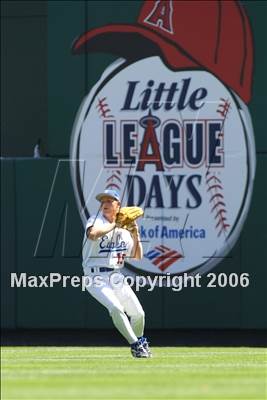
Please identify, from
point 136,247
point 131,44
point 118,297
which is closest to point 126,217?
point 136,247

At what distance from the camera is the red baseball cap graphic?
15.2 metres

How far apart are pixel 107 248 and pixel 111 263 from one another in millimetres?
193

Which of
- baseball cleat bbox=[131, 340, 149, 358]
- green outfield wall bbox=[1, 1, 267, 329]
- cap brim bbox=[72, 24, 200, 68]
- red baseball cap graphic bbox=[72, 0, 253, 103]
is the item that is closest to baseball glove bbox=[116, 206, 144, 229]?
baseball cleat bbox=[131, 340, 149, 358]

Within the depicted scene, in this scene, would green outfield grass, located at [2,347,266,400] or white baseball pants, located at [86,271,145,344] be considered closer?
green outfield grass, located at [2,347,266,400]

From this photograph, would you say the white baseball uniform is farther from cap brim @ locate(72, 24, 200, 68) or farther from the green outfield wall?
cap brim @ locate(72, 24, 200, 68)

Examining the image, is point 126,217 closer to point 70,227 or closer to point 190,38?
point 70,227

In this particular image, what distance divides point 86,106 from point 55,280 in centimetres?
245

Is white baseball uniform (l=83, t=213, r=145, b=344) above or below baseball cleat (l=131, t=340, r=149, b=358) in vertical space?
above

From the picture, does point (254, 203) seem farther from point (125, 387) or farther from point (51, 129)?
point (125, 387)

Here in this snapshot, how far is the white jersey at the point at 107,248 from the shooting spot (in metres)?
11.8

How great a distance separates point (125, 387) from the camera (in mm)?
8734
